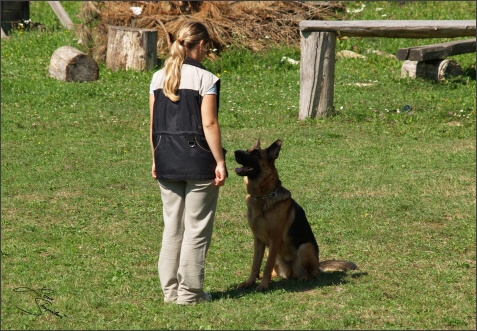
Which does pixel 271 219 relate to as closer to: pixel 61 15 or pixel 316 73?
pixel 316 73

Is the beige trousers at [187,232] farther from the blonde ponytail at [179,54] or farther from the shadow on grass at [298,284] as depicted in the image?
the blonde ponytail at [179,54]

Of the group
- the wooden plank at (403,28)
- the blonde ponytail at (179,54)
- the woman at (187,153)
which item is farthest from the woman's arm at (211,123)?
the wooden plank at (403,28)

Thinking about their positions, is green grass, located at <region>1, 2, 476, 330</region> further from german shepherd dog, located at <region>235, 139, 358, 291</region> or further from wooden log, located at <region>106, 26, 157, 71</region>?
wooden log, located at <region>106, 26, 157, 71</region>

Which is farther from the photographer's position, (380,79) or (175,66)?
(380,79)

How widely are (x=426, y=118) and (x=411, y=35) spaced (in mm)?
1433

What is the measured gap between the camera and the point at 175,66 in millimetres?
5363

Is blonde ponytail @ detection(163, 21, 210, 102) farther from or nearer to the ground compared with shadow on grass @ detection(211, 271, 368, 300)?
farther from the ground

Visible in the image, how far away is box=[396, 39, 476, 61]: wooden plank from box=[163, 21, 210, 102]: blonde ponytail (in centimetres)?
929

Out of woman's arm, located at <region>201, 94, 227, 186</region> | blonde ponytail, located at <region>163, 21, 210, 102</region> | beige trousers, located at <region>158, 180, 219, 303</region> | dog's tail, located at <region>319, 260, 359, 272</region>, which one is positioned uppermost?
blonde ponytail, located at <region>163, 21, 210, 102</region>

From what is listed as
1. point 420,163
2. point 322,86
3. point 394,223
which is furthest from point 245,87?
point 394,223

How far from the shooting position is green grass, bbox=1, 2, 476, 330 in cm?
560

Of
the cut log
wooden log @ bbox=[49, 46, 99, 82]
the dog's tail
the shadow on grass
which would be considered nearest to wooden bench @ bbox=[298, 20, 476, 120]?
the cut log

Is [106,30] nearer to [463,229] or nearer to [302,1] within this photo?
[302,1]

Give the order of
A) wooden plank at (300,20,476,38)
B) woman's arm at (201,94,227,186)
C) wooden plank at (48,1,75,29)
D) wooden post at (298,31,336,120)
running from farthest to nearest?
1. wooden plank at (48,1,75,29)
2. wooden post at (298,31,336,120)
3. wooden plank at (300,20,476,38)
4. woman's arm at (201,94,227,186)
